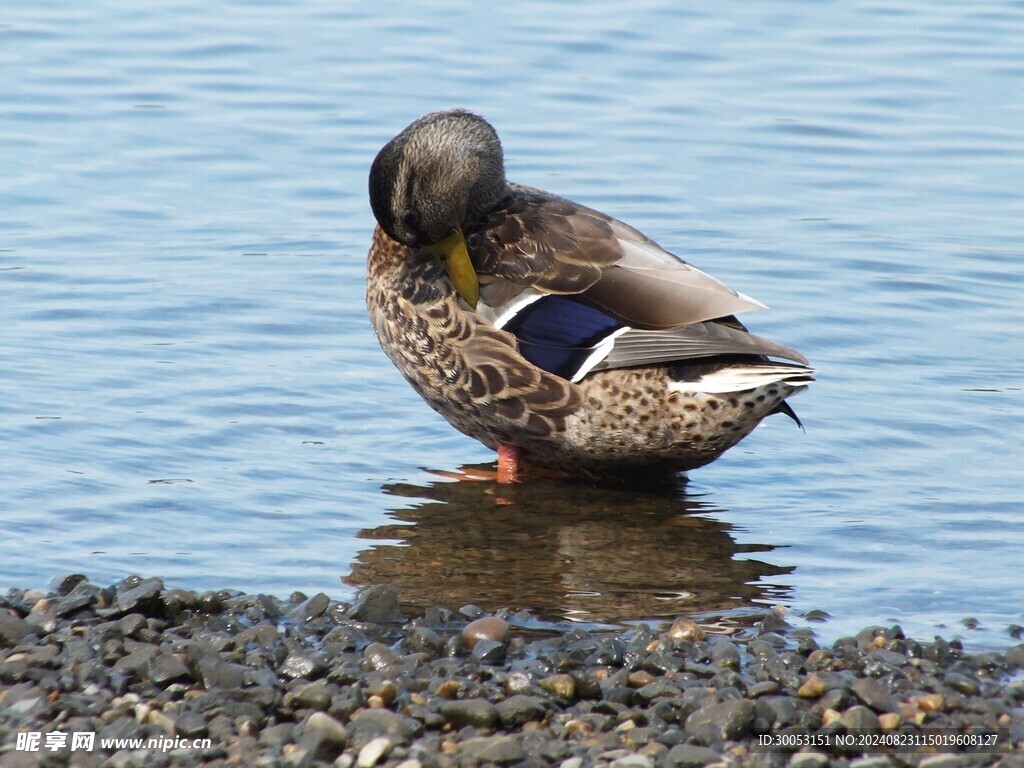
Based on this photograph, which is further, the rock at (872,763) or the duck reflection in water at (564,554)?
the duck reflection in water at (564,554)

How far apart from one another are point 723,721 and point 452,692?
2.71 feet

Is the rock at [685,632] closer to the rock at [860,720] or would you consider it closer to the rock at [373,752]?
the rock at [860,720]

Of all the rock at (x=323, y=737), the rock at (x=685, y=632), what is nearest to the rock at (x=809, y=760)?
the rock at (x=685, y=632)

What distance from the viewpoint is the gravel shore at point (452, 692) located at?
4.49 metres

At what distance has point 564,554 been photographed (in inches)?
260

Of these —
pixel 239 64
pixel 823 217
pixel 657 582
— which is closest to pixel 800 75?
pixel 823 217

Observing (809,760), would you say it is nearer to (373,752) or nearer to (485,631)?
(373,752)

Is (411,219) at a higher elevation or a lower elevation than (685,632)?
higher

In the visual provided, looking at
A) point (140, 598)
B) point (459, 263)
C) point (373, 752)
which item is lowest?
point (373, 752)

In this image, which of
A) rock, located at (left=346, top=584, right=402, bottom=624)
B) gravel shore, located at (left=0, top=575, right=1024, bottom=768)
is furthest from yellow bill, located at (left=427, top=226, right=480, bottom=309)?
gravel shore, located at (left=0, top=575, right=1024, bottom=768)

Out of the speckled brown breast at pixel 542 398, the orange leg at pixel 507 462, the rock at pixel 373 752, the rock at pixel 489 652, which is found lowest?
the rock at pixel 373 752

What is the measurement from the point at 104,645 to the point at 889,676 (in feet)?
8.12

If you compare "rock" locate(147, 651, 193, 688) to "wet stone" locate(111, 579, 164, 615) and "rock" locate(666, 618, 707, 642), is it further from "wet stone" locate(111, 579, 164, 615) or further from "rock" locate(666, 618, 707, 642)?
"rock" locate(666, 618, 707, 642)

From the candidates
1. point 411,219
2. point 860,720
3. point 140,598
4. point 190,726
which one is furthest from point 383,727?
point 411,219
